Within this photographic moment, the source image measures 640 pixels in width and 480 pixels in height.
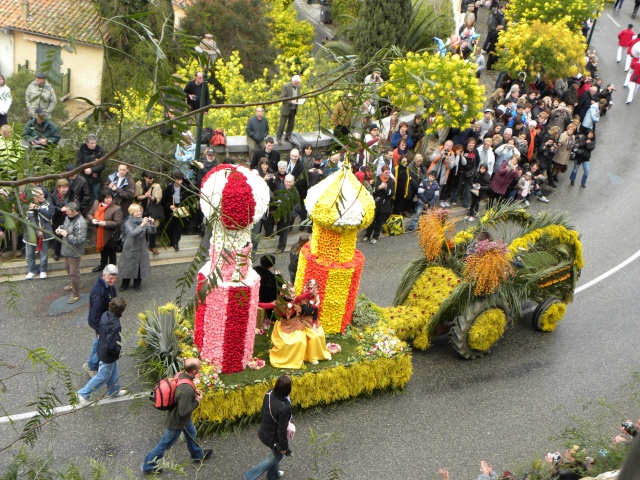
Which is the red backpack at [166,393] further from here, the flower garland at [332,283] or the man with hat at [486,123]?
the man with hat at [486,123]

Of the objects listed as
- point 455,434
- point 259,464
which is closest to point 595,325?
point 455,434

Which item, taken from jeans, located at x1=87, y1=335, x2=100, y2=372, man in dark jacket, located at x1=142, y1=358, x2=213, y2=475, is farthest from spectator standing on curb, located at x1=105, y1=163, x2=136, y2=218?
man in dark jacket, located at x1=142, y1=358, x2=213, y2=475

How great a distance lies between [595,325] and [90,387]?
7960 mm

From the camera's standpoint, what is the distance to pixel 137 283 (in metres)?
12.7

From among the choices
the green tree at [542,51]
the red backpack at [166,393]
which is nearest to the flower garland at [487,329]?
the red backpack at [166,393]

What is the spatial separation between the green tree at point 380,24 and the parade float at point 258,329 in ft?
39.9

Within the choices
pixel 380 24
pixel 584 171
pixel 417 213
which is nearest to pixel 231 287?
pixel 417 213

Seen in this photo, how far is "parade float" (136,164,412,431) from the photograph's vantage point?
30.1 ft

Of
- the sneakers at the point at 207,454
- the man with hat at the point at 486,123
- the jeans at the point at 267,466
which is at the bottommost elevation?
the sneakers at the point at 207,454

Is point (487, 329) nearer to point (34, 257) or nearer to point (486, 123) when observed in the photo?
point (34, 257)

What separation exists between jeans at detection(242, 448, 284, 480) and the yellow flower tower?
2339mm

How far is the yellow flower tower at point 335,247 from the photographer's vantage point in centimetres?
1005

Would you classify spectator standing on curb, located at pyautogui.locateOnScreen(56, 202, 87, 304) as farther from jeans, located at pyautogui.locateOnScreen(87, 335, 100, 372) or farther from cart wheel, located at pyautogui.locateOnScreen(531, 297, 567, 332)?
cart wheel, located at pyautogui.locateOnScreen(531, 297, 567, 332)

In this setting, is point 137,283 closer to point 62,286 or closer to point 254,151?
point 62,286
